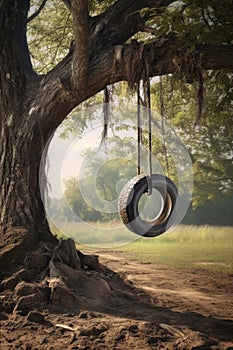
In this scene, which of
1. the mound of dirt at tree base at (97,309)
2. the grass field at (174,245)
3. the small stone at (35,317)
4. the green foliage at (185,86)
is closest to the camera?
the mound of dirt at tree base at (97,309)

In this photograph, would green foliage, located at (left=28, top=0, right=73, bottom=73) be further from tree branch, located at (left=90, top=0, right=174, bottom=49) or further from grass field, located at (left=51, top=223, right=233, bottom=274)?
grass field, located at (left=51, top=223, right=233, bottom=274)

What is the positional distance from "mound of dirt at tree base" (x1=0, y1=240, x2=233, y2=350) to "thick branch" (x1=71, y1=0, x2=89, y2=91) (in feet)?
8.47

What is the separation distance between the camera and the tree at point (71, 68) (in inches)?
237

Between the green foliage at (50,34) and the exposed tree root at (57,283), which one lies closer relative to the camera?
the exposed tree root at (57,283)

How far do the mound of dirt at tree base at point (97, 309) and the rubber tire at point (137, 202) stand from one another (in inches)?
37.2

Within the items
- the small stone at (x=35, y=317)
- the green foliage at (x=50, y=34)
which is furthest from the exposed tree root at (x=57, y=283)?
the green foliage at (x=50, y=34)

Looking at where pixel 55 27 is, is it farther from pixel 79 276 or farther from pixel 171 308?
pixel 171 308

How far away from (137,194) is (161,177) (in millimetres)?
572

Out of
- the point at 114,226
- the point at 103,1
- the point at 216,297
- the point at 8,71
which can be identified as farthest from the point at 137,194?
the point at 114,226

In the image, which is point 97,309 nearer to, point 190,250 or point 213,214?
point 190,250

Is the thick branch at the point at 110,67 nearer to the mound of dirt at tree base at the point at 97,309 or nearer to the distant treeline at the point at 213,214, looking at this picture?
the mound of dirt at tree base at the point at 97,309

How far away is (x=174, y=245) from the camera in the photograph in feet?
50.4

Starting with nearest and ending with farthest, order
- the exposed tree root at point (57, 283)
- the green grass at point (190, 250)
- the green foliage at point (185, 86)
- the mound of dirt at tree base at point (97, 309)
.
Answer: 1. the mound of dirt at tree base at point (97, 309)
2. the exposed tree root at point (57, 283)
3. the green foliage at point (185, 86)
4. the green grass at point (190, 250)

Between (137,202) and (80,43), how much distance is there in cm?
255
